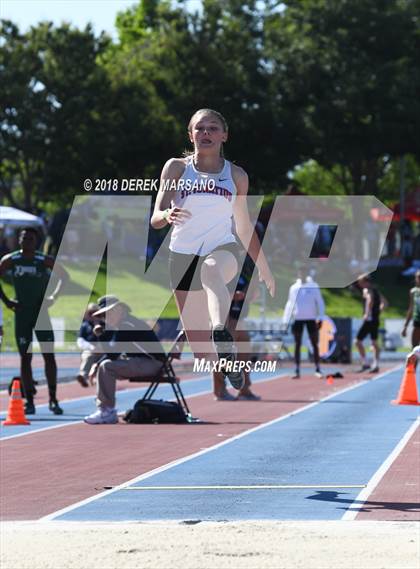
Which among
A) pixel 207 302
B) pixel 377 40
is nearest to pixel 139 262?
pixel 377 40

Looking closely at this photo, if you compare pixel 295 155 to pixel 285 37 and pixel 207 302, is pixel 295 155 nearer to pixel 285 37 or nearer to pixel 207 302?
pixel 285 37

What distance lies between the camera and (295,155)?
5000 cm

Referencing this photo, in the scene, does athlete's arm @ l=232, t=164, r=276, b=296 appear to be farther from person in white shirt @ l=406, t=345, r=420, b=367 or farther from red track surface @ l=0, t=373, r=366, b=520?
person in white shirt @ l=406, t=345, r=420, b=367

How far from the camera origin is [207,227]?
319 inches

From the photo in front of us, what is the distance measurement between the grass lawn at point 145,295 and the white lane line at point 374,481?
69.7 ft

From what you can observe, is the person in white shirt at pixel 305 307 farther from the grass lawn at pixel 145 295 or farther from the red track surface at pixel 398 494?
the grass lawn at pixel 145 295

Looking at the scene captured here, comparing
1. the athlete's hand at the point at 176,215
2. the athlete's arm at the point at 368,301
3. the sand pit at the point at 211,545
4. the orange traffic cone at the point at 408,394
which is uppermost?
the athlete's arm at the point at 368,301

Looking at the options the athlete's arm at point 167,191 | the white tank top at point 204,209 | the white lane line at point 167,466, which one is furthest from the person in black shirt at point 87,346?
the athlete's arm at point 167,191

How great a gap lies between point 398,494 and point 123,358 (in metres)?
5.96

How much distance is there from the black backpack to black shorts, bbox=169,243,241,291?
7.65m

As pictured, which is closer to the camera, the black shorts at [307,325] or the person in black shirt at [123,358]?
the person in black shirt at [123,358]

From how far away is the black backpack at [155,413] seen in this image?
51.5 ft

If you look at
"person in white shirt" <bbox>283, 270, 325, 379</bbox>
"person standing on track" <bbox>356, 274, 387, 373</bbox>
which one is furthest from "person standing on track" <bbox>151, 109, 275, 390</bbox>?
"person standing on track" <bbox>356, 274, 387, 373</bbox>

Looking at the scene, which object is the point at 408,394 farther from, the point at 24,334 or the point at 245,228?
the point at 245,228
